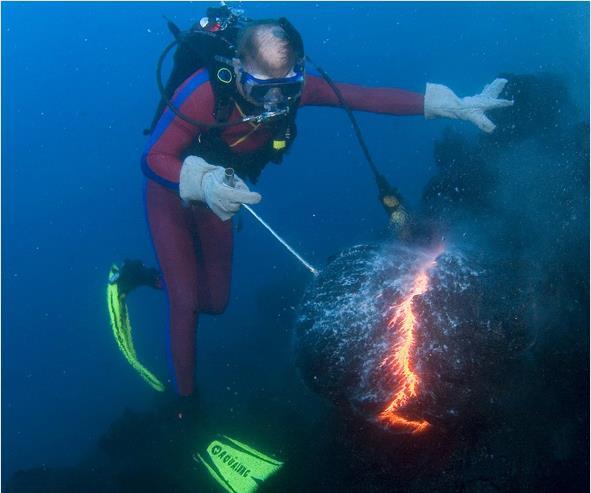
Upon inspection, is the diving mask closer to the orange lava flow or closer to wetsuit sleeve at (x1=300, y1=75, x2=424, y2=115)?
wetsuit sleeve at (x1=300, y1=75, x2=424, y2=115)

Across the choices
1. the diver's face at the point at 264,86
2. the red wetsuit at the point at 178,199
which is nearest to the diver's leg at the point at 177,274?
the red wetsuit at the point at 178,199

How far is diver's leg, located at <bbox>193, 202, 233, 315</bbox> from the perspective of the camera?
5219 millimetres

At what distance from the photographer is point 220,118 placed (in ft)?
12.7

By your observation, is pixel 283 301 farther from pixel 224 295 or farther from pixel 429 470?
pixel 429 470

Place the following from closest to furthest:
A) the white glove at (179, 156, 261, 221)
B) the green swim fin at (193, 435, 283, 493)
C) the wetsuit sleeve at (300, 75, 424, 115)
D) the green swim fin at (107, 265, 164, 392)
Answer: the white glove at (179, 156, 261, 221) < the wetsuit sleeve at (300, 75, 424, 115) < the green swim fin at (193, 435, 283, 493) < the green swim fin at (107, 265, 164, 392)

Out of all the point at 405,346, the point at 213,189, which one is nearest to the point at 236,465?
the point at 405,346

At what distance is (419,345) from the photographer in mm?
3498

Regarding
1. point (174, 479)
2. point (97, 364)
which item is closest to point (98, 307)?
point (97, 364)

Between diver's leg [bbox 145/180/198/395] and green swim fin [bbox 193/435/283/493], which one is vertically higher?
diver's leg [bbox 145/180/198/395]

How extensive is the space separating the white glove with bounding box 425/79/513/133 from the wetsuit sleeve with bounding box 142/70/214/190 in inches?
94.0

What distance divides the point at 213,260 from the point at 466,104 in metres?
3.58

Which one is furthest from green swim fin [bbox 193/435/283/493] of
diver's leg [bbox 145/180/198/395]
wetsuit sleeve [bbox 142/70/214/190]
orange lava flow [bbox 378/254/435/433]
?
wetsuit sleeve [bbox 142/70/214/190]

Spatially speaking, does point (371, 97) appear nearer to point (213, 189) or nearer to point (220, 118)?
point (220, 118)

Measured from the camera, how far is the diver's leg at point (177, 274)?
437cm
